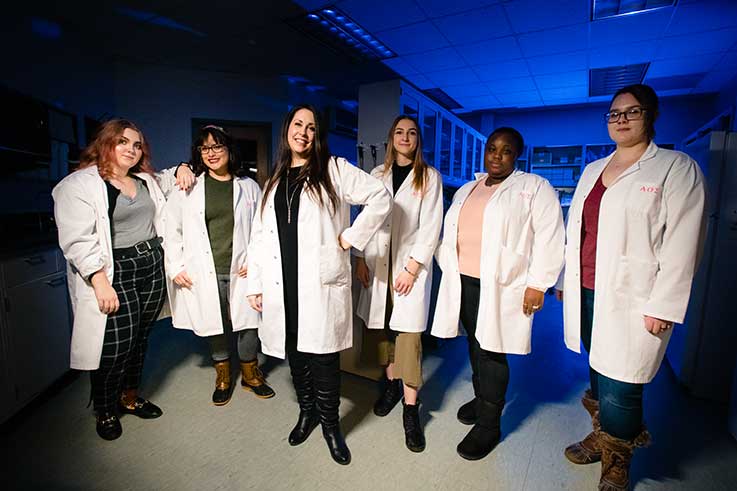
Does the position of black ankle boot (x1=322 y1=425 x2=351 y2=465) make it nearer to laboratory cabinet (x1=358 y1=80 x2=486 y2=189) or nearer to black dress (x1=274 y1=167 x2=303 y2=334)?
black dress (x1=274 y1=167 x2=303 y2=334)

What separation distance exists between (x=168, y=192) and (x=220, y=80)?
298 centimetres

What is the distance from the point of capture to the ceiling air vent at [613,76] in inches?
163

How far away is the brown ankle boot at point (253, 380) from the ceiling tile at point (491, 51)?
340cm

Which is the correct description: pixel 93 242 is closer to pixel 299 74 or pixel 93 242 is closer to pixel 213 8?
pixel 213 8

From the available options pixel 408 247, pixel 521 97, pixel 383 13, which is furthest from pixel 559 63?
pixel 408 247

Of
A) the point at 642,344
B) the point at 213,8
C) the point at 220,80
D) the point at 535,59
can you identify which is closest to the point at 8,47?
the point at 213,8

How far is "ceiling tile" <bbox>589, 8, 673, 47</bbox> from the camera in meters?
2.97

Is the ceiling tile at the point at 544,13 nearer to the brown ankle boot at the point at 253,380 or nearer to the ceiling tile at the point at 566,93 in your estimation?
the ceiling tile at the point at 566,93

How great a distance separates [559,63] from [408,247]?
358cm

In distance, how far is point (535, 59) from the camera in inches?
154

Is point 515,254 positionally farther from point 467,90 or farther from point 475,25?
point 467,90

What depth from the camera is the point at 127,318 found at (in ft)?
5.27

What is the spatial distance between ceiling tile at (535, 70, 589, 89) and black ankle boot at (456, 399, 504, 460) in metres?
4.23

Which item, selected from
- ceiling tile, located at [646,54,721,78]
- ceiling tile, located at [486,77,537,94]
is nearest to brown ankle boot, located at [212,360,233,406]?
ceiling tile, located at [486,77,537,94]
